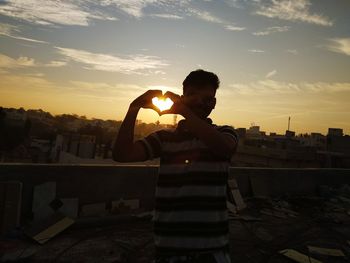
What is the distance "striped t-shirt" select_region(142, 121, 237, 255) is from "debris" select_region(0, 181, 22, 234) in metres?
5.45

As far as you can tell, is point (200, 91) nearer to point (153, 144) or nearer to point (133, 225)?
point (153, 144)

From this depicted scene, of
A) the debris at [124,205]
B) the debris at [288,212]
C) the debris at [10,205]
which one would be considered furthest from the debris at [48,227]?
the debris at [288,212]

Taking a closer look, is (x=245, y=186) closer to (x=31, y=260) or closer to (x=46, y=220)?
(x=46, y=220)

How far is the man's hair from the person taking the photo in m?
2.35

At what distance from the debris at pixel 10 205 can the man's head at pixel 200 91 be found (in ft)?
18.6

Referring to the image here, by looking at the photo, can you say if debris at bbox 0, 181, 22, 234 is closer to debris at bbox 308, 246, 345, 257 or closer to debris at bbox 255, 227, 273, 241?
debris at bbox 255, 227, 273, 241

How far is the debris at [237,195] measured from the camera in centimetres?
1066

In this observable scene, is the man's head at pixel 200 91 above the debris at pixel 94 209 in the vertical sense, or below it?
above

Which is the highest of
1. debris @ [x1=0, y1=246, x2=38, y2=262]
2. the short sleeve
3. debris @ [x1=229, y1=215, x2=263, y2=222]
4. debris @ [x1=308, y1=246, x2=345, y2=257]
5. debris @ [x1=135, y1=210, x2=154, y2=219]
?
the short sleeve

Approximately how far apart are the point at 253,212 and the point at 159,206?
8.80 metres

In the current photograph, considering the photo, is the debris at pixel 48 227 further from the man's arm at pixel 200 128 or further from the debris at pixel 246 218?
the man's arm at pixel 200 128

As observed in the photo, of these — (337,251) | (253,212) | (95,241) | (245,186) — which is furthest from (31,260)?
(245,186)

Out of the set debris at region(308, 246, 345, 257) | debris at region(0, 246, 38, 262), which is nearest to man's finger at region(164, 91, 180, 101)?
debris at region(0, 246, 38, 262)

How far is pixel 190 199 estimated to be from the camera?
7.36 feet
